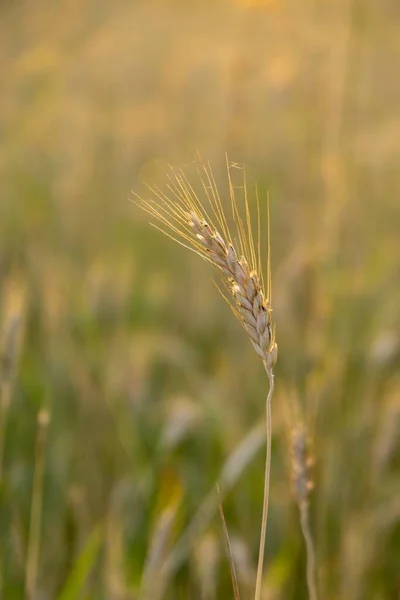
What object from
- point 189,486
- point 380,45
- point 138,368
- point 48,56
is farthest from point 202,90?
point 189,486

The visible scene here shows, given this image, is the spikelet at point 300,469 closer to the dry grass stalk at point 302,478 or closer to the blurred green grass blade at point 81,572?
the dry grass stalk at point 302,478

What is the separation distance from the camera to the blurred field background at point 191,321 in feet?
3.17

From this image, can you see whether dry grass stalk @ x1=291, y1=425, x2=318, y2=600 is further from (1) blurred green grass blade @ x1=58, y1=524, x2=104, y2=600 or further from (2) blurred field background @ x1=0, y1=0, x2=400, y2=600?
(1) blurred green grass blade @ x1=58, y1=524, x2=104, y2=600

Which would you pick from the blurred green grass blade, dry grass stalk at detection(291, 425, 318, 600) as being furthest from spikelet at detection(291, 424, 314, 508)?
the blurred green grass blade

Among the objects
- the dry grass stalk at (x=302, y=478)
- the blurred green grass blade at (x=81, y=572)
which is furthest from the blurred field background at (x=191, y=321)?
the dry grass stalk at (x=302, y=478)

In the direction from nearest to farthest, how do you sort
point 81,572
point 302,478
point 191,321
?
point 302,478 < point 81,572 < point 191,321

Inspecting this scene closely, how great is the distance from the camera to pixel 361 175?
155 centimetres

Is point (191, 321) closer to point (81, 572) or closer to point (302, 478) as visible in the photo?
point (81, 572)

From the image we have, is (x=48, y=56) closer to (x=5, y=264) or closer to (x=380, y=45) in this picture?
(x=5, y=264)

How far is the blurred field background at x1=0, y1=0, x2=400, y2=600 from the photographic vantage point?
966 mm

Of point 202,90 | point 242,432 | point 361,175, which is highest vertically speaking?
point 202,90

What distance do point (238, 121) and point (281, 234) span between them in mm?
488

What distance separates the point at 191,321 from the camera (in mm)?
1721

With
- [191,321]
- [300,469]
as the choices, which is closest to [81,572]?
[300,469]
